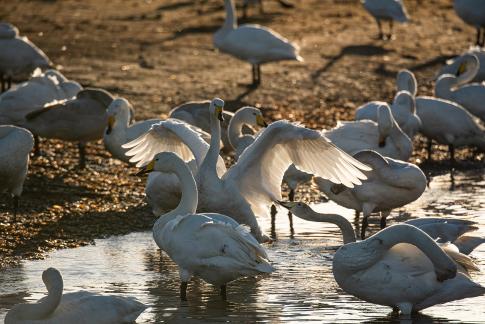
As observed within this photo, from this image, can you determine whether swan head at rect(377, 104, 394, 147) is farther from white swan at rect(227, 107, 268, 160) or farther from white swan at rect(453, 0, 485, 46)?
white swan at rect(453, 0, 485, 46)

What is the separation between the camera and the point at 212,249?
9.28 m

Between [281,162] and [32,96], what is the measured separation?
5.48 meters

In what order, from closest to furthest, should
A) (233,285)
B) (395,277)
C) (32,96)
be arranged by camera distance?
(395,277)
(233,285)
(32,96)

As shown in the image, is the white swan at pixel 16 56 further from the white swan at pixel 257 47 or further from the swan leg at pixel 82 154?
the swan leg at pixel 82 154

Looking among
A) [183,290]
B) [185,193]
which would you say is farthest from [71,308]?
[185,193]

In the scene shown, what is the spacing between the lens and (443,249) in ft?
29.9

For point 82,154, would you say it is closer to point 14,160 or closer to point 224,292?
point 14,160

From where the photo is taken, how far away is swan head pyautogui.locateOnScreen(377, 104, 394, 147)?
520 inches

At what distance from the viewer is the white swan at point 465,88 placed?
55.9 feet

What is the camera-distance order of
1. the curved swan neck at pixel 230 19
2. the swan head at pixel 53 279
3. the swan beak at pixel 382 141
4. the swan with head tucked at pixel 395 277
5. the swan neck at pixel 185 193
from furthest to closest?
the curved swan neck at pixel 230 19 < the swan beak at pixel 382 141 < the swan neck at pixel 185 193 < the swan with head tucked at pixel 395 277 < the swan head at pixel 53 279

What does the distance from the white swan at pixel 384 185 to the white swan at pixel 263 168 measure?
2.97 ft

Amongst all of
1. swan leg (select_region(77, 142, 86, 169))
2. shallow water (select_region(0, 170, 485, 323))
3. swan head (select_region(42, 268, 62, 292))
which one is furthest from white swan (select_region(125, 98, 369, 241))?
swan leg (select_region(77, 142, 86, 169))

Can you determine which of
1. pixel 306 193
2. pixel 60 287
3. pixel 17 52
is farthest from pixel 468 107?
pixel 60 287

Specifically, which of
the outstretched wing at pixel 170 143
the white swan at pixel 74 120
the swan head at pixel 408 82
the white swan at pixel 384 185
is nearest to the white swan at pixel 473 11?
the swan head at pixel 408 82
